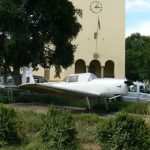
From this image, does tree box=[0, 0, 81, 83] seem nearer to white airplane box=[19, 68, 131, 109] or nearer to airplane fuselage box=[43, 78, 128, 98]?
white airplane box=[19, 68, 131, 109]

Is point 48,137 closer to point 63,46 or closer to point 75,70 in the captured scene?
point 63,46

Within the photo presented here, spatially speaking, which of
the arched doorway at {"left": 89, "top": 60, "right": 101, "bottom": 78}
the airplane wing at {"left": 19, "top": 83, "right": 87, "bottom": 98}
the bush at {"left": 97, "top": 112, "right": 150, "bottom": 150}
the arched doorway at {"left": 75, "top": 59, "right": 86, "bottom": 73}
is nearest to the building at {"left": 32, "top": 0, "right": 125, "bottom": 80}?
the arched doorway at {"left": 75, "top": 59, "right": 86, "bottom": 73}

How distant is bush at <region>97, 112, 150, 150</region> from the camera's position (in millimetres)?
9594

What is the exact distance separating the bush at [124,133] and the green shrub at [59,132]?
0.59m

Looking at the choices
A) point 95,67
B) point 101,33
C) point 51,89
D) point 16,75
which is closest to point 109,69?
point 95,67

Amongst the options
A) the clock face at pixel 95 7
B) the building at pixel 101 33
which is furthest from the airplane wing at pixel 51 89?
the clock face at pixel 95 7

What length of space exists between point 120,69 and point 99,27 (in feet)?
19.2

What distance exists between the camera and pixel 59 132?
9.97 metres

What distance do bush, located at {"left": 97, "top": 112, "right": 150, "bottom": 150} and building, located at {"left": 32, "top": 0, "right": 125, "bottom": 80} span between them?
48.5m

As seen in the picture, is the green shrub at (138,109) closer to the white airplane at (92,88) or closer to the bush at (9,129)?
the white airplane at (92,88)

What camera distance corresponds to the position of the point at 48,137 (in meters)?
10.1

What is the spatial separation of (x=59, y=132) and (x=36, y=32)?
1650cm

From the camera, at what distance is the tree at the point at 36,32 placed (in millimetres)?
24203

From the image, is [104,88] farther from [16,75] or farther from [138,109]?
[16,75]
